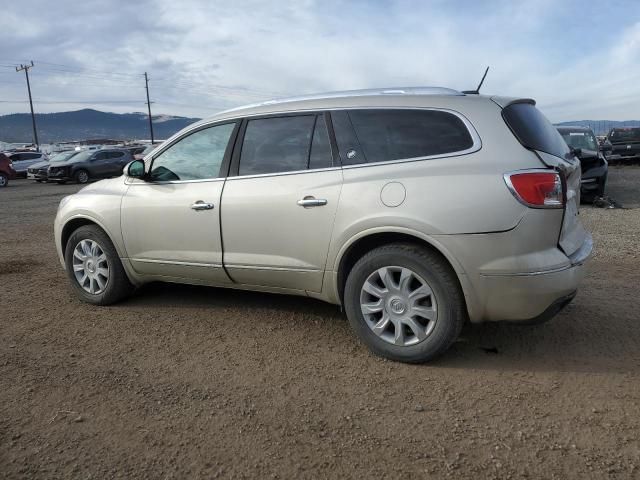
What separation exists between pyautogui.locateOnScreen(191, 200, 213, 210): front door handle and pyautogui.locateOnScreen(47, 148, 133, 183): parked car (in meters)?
22.4

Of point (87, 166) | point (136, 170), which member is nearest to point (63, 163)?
point (87, 166)

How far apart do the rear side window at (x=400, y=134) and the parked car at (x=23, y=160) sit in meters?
29.2

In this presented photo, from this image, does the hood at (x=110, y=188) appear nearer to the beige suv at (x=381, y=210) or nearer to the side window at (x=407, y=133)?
the beige suv at (x=381, y=210)

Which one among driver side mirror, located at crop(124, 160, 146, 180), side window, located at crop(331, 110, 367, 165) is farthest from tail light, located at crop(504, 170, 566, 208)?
driver side mirror, located at crop(124, 160, 146, 180)

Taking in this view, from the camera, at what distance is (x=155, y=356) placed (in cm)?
377

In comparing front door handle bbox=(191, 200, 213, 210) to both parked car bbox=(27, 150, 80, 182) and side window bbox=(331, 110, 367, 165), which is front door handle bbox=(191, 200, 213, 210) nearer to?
side window bbox=(331, 110, 367, 165)

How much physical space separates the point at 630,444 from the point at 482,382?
0.88 m

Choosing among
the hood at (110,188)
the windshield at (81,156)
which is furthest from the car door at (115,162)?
the hood at (110,188)

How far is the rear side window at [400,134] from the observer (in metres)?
3.42

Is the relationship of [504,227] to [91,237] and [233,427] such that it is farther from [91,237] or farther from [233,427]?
[91,237]

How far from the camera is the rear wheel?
79.6 ft

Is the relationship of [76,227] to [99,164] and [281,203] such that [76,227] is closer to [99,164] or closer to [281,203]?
[281,203]

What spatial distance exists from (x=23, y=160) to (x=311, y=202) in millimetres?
30113

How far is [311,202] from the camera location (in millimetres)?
3697
